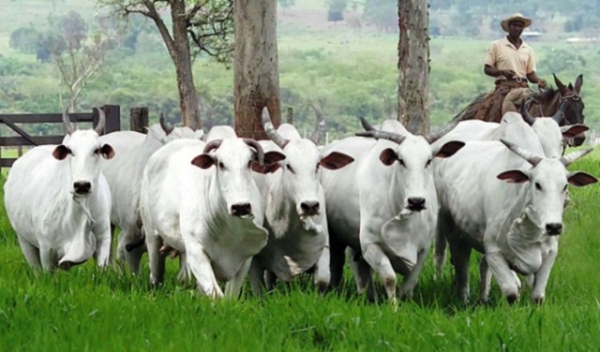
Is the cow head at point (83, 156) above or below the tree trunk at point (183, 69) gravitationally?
above

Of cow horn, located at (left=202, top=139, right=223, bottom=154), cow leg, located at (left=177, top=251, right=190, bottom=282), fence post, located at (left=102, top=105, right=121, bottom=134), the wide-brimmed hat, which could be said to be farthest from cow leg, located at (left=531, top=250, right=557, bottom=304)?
fence post, located at (left=102, top=105, right=121, bottom=134)

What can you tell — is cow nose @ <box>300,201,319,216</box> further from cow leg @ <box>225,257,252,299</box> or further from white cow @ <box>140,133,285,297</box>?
cow leg @ <box>225,257,252,299</box>

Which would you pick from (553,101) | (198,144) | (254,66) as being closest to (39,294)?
(198,144)

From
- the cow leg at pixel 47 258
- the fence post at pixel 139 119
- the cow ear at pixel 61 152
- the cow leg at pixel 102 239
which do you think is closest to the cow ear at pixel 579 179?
the cow leg at pixel 102 239

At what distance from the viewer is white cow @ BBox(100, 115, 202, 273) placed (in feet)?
39.3

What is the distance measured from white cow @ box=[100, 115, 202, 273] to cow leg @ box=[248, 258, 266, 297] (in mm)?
1556

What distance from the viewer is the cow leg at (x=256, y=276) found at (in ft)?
35.0

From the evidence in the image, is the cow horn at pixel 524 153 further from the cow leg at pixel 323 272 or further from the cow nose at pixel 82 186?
the cow nose at pixel 82 186

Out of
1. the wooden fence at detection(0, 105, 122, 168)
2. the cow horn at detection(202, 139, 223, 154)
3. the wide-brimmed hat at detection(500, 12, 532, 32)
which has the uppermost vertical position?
the wide-brimmed hat at detection(500, 12, 532, 32)

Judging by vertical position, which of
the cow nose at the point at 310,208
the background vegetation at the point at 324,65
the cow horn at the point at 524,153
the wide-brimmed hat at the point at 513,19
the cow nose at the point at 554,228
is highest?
the wide-brimmed hat at the point at 513,19

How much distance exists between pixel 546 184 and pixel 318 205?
5.00 ft

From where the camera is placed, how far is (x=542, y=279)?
1017cm

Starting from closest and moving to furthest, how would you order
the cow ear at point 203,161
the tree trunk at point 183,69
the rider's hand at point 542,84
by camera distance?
1. the cow ear at point 203,161
2. the rider's hand at point 542,84
3. the tree trunk at point 183,69

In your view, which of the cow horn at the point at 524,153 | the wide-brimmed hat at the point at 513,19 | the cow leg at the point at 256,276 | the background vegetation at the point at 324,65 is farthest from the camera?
the background vegetation at the point at 324,65
